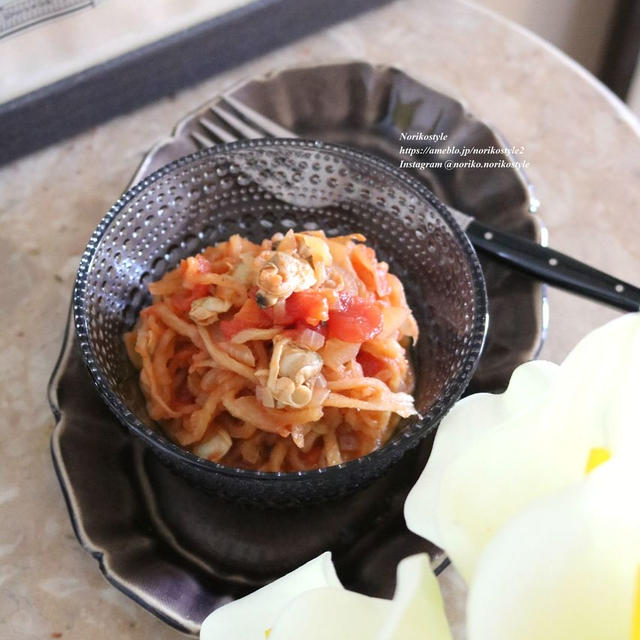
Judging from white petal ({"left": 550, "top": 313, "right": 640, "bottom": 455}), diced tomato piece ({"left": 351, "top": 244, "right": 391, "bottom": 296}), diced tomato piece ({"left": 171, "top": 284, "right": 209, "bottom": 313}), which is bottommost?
diced tomato piece ({"left": 171, "top": 284, "right": 209, "bottom": 313})

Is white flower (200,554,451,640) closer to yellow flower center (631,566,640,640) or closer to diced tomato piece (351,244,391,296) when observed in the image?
yellow flower center (631,566,640,640)

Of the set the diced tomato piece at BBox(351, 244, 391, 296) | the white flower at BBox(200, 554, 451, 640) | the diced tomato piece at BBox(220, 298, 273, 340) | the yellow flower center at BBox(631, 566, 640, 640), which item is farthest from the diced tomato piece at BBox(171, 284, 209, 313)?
the yellow flower center at BBox(631, 566, 640, 640)

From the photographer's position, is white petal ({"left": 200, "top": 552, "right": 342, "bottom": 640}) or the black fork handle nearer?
white petal ({"left": 200, "top": 552, "right": 342, "bottom": 640})

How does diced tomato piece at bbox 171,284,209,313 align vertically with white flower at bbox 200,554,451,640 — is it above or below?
below

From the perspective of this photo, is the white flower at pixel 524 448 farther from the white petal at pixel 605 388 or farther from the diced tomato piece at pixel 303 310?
the diced tomato piece at pixel 303 310

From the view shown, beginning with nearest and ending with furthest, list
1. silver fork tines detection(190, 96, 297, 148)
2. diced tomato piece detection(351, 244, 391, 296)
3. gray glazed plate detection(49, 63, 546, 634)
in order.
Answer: gray glazed plate detection(49, 63, 546, 634), diced tomato piece detection(351, 244, 391, 296), silver fork tines detection(190, 96, 297, 148)

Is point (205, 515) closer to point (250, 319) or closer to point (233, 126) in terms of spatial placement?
point (250, 319)

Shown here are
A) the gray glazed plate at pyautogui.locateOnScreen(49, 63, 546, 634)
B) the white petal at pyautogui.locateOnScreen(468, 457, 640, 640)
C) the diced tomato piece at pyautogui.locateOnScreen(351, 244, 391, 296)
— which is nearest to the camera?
the white petal at pyautogui.locateOnScreen(468, 457, 640, 640)

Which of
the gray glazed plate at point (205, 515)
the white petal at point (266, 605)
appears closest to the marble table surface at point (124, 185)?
the gray glazed plate at point (205, 515)
